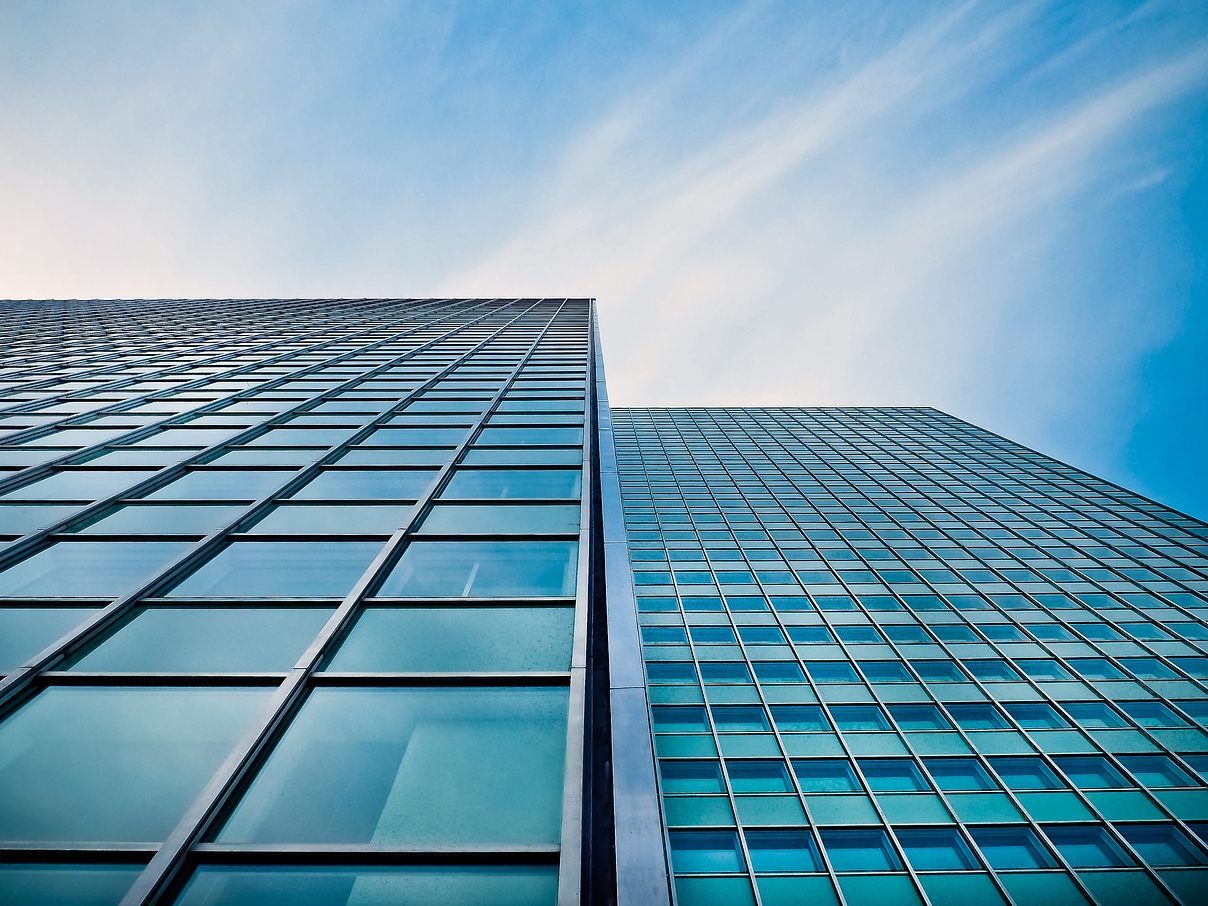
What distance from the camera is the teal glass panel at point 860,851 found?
50.6 feet

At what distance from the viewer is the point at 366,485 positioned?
10328 millimetres

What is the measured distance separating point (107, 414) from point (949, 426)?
66986mm

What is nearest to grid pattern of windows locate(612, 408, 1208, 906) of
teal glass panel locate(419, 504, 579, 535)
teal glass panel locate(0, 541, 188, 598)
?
teal glass panel locate(419, 504, 579, 535)

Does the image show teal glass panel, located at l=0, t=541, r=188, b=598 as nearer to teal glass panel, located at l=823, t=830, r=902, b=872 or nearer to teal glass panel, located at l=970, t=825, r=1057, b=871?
teal glass panel, located at l=823, t=830, r=902, b=872

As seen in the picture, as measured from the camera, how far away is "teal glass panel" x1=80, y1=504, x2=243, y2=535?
335 inches

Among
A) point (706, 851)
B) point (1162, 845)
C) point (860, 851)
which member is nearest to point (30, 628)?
point (706, 851)

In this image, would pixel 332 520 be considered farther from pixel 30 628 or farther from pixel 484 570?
pixel 30 628

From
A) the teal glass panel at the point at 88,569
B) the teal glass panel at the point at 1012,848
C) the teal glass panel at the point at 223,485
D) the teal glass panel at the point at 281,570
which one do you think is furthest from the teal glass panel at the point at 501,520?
the teal glass panel at the point at 1012,848

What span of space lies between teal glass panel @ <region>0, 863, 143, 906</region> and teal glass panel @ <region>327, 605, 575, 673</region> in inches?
81.7

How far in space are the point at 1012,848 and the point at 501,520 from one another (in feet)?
54.6

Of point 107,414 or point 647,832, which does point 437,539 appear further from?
point 107,414

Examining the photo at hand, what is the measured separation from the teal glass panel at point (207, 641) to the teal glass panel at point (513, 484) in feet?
12.0

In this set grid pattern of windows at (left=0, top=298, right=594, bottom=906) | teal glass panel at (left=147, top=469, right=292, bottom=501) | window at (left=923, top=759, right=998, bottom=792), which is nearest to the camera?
grid pattern of windows at (left=0, top=298, right=594, bottom=906)

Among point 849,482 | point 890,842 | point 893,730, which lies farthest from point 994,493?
point 890,842
